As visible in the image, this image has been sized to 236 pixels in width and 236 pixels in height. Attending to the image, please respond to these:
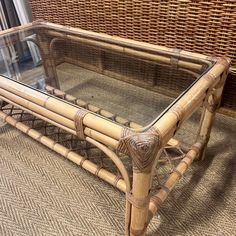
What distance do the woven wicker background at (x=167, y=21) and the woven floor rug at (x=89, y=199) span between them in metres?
0.34

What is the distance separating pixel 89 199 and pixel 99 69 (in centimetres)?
43

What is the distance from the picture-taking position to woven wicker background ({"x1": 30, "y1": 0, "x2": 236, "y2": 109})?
2.68 ft

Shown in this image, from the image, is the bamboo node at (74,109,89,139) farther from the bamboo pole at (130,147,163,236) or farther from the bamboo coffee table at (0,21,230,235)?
the bamboo pole at (130,147,163,236)

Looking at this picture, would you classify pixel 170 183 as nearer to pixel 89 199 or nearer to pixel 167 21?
pixel 89 199

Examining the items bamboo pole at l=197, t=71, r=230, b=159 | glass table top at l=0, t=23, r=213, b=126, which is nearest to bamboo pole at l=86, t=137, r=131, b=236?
glass table top at l=0, t=23, r=213, b=126

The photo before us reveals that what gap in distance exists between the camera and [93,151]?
35.9 inches

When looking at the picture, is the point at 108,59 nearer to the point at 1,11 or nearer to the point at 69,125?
the point at 69,125

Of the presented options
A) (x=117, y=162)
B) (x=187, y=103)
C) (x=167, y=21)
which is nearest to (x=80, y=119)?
(x=117, y=162)

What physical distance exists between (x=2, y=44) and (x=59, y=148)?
0.48m

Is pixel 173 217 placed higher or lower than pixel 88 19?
lower

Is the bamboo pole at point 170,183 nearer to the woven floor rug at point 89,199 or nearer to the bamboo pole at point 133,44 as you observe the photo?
the woven floor rug at point 89,199

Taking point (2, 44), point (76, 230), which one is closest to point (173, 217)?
point (76, 230)

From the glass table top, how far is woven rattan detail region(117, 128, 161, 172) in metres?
0.14

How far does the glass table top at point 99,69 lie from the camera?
0.68 metres
